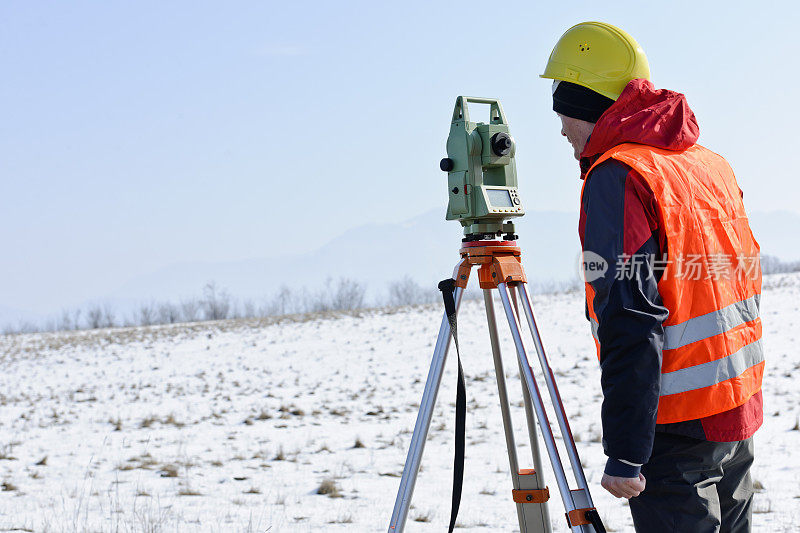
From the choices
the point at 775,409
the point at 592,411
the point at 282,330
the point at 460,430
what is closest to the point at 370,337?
the point at 282,330

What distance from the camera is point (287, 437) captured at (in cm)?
689

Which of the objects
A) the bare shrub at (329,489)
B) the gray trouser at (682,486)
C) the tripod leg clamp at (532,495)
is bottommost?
the bare shrub at (329,489)

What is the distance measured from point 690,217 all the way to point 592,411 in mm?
5579

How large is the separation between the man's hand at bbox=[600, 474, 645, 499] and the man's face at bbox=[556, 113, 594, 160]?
38.2 inches

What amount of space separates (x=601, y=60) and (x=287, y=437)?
18.2 ft

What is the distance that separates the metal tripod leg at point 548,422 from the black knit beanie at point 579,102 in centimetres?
65

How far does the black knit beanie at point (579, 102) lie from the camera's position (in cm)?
215

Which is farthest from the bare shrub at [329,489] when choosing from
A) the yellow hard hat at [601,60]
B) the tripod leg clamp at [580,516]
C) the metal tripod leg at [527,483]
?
the yellow hard hat at [601,60]

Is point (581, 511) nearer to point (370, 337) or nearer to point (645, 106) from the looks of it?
point (645, 106)

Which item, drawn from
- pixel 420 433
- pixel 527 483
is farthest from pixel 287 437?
pixel 420 433

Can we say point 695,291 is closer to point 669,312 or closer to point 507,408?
point 669,312

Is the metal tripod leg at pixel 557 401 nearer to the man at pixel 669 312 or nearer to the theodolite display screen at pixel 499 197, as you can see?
the man at pixel 669 312

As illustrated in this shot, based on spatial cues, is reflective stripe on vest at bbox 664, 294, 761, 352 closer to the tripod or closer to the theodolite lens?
the tripod

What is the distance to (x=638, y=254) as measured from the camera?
71.6 inches
